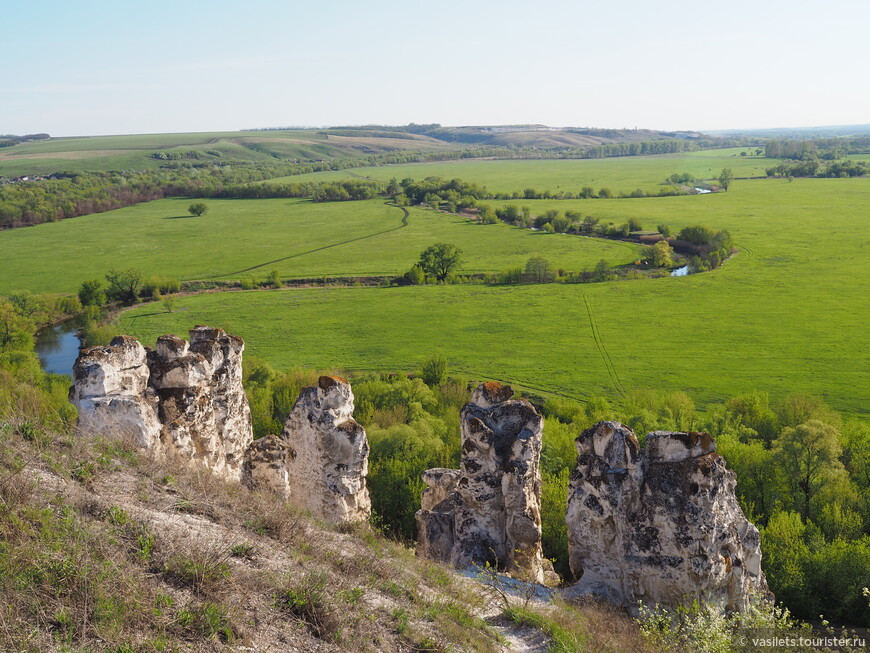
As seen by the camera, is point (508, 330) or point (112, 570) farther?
point (508, 330)

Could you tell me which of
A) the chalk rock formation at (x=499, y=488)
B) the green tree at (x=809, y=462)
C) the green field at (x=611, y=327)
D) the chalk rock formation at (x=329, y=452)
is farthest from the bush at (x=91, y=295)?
the green tree at (x=809, y=462)

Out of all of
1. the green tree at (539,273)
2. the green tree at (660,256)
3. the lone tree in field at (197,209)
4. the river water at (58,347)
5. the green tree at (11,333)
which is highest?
the lone tree in field at (197,209)

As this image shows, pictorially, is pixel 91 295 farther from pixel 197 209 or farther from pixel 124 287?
pixel 197 209

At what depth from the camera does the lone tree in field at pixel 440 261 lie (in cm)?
10175

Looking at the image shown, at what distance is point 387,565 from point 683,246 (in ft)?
367

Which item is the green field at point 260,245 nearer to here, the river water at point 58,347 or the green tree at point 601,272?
the green tree at point 601,272

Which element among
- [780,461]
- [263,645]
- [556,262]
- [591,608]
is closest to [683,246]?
[556,262]

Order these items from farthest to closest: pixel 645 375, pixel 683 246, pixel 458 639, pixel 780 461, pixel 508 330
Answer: pixel 683 246
pixel 508 330
pixel 645 375
pixel 780 461
pixel 458 639

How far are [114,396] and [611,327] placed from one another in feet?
213

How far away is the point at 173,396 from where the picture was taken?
19.6 m

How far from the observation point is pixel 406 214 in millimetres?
157500

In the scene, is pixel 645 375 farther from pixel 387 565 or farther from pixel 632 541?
pixel 387 565

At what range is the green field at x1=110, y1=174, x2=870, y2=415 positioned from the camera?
61.1 metres

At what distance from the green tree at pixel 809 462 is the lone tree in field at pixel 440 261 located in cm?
7321
